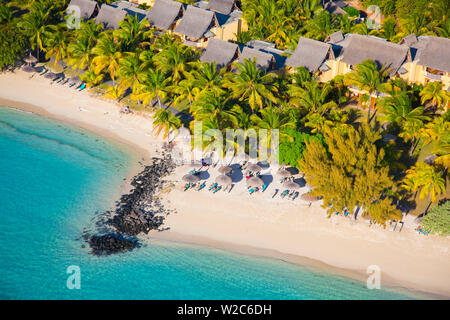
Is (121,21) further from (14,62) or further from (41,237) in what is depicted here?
(41,237)

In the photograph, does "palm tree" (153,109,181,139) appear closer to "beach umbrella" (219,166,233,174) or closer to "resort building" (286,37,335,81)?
"beach umbrella" (219,166,233,174)

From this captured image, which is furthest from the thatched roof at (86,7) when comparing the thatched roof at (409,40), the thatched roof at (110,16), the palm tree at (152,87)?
the thatched roof at (409,40)

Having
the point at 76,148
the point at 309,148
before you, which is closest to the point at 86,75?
the point at 76,148

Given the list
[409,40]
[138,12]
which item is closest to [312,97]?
[409,40]

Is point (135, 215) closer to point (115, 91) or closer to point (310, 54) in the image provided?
point (115, 91)

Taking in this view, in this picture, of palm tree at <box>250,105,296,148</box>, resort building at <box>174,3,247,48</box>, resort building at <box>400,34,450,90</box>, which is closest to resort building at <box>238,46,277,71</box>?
resort building at <box>174,3,247,48</box>

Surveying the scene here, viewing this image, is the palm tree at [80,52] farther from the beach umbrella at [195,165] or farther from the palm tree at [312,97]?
the palm tree at [312,97]
